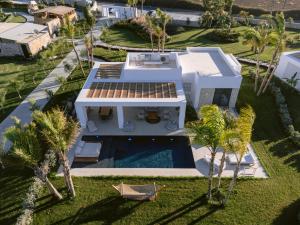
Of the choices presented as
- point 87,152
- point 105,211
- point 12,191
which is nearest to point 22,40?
point 87,152

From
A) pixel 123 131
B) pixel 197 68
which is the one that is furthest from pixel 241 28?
pixel 123 131

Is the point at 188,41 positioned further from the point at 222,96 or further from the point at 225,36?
the point at 222,96

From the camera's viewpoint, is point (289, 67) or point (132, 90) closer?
point (132, 90)

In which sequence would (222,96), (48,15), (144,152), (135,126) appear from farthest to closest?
(48,15)
(222,96)
(135,126)
(144,152)

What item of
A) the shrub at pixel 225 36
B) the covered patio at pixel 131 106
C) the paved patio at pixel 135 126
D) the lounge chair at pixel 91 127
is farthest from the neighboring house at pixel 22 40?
the shrub at pixel 225 36

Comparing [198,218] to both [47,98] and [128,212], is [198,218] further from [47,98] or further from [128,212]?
[47,98]

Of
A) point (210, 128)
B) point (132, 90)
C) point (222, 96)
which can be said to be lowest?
point (222, 96)

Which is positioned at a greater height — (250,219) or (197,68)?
(197,68)
